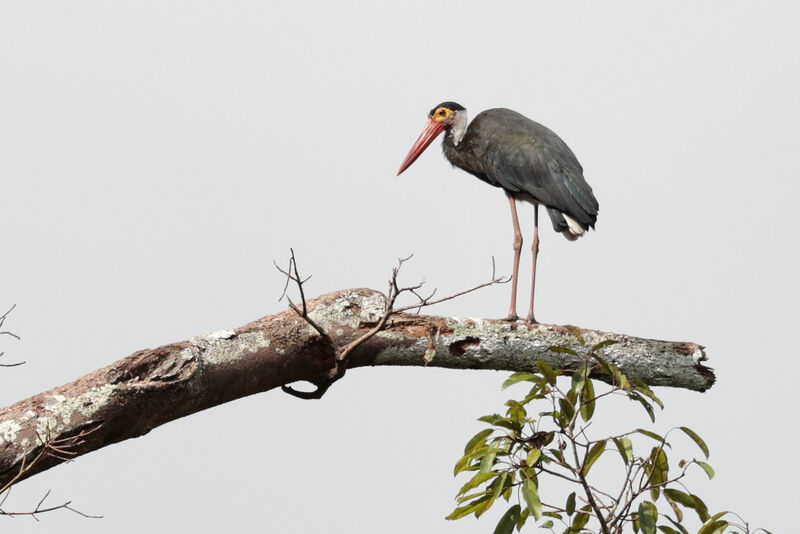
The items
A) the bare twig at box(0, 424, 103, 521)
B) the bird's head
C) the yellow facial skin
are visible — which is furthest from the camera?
the yellow facial skin

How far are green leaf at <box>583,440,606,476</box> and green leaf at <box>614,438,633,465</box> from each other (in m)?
0.06

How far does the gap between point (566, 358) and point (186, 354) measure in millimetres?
1673

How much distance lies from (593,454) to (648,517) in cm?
29

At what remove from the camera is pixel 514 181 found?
21.2 ft

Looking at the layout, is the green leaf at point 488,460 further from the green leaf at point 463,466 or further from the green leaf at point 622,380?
the green leaf at point 622,380

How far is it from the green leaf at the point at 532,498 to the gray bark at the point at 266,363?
86cm

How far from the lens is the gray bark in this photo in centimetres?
381

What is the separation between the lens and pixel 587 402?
13.2 feet

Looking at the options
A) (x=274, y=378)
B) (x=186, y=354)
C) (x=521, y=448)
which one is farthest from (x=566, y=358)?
(x=186, y=354)

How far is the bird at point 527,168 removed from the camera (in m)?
6.21

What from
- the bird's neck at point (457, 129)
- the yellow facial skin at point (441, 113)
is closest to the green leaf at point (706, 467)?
the bird's neck at point (457, 129)

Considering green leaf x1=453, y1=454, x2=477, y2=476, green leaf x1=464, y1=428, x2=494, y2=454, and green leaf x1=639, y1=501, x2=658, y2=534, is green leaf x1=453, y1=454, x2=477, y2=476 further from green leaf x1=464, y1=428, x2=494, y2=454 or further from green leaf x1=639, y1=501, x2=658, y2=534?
green leaf x1=639, y1=501, x2=658, y2=534

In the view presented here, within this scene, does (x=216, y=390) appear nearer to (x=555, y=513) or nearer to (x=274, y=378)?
(x=274, y=378)

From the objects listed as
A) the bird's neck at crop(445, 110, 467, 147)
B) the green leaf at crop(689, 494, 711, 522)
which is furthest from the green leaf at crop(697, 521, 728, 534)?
the bird's neck at crop(445, 110, 467, 147)
